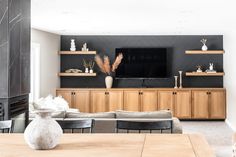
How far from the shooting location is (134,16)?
6992mm

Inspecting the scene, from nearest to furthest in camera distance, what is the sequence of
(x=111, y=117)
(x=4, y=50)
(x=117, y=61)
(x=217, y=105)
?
(x=4, y=50) < (x=111, y=117) < (x=217, y=105) < (x=117, y=61)

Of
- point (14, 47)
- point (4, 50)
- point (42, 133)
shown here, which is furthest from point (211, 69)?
point (42, 133)

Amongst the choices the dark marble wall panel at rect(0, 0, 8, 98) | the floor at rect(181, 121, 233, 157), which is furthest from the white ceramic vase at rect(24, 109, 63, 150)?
the floor at rect(181, 121, 233, 157)

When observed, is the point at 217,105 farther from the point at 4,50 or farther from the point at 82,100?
the point at 4,50

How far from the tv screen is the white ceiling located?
0.65 m

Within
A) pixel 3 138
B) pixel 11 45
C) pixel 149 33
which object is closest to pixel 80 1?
pixel 11 45

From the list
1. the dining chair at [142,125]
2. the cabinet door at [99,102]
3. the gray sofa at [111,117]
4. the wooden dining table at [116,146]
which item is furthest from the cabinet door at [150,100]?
the wooden dining table at [116,146]

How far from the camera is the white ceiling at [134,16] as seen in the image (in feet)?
18.7

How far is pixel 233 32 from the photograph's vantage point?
28.5 ft

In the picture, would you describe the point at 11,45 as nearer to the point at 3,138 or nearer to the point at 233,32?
the point at 3,138

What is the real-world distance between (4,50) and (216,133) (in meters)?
5.06

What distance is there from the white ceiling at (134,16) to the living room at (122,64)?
0.02 metres

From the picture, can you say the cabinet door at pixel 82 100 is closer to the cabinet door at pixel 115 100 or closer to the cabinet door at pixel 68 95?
the cabinet door at pixel 68 95

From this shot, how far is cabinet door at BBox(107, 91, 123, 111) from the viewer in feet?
32.7
